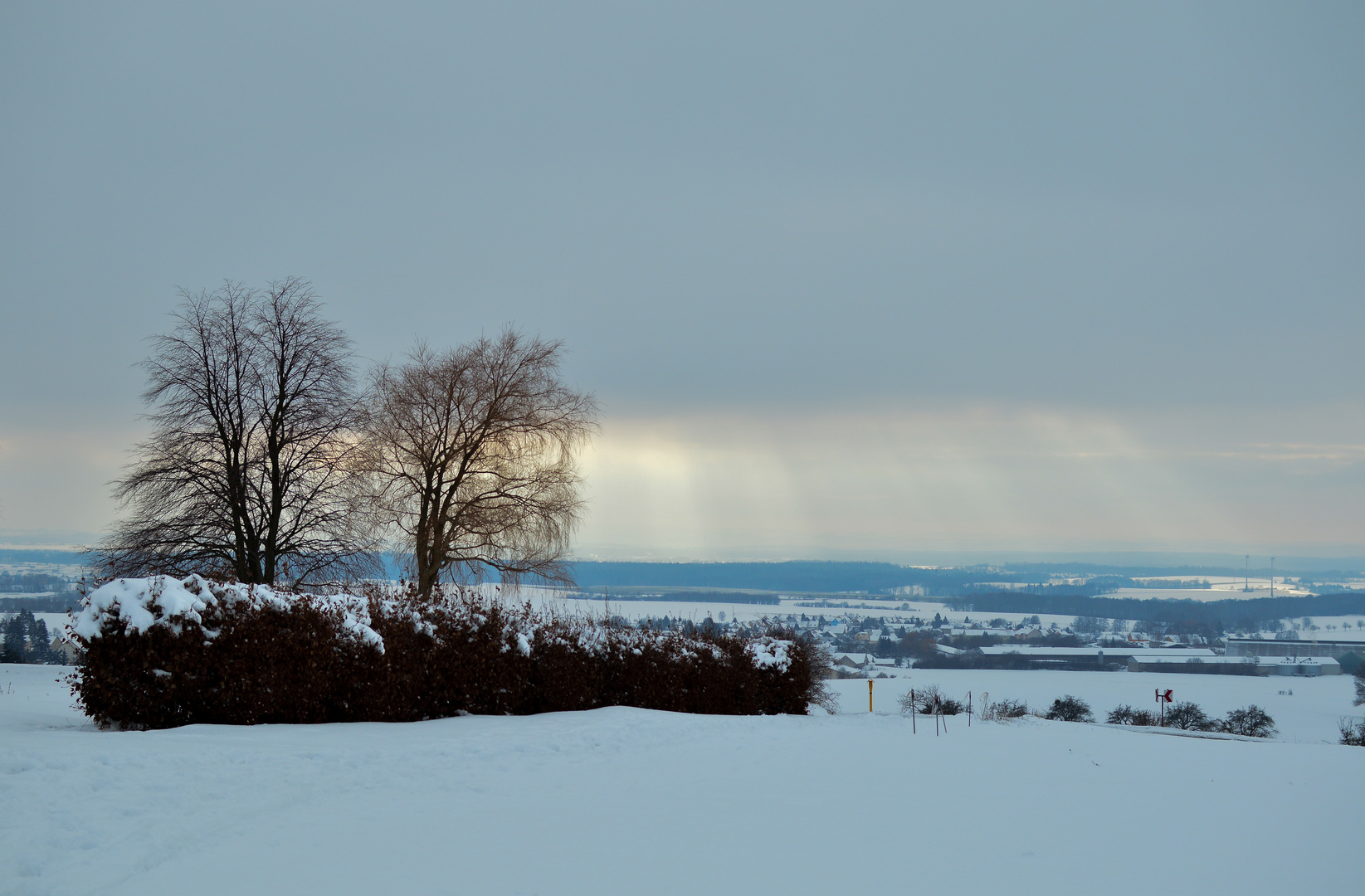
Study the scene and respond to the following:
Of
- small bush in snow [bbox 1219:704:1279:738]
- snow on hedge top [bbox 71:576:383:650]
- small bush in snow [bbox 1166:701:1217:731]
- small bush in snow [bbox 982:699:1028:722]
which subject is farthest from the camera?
small bush in snow [bbox 1166:701:1217:731]

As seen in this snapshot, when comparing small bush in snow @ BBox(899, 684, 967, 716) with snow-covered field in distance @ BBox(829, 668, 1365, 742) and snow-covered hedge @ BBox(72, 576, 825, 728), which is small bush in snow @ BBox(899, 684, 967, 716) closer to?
snow-covered field in distance @ BBox(829, 668, 1365, 742)

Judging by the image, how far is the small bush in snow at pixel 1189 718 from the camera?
40312 mm

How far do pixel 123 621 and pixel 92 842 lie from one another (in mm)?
4248

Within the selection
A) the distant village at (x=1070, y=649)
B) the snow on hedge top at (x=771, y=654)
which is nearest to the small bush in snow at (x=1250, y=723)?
the distant village at (x=1070, y=649)

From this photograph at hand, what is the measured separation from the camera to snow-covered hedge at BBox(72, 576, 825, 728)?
360 inches

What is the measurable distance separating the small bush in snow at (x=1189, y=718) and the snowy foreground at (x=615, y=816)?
33942 mm

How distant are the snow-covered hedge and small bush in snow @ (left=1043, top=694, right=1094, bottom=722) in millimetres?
27875

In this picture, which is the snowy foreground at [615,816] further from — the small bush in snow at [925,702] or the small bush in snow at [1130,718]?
the small bush in snow at [1130,718]

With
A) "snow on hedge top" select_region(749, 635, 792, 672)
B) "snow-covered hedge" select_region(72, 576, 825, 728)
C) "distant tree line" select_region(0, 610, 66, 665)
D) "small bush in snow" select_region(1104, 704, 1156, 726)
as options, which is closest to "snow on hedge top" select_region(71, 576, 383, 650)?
"snow-covered hedge" select_region(72, 576, 825, 728)

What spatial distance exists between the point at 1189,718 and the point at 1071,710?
5979mm

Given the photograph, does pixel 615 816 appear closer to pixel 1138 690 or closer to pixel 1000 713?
pixel 1000 713

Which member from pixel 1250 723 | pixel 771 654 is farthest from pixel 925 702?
pixel 771 654

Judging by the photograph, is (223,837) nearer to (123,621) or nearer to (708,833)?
(708,833)

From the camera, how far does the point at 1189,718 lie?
1654 inches
